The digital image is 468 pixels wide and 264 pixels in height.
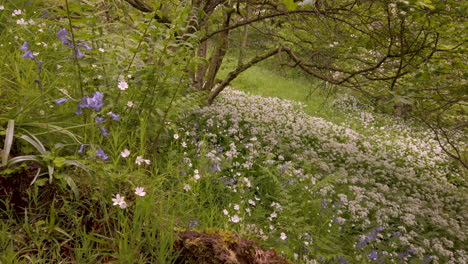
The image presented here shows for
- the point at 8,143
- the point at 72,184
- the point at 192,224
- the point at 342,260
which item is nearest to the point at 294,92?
the point at 342,260

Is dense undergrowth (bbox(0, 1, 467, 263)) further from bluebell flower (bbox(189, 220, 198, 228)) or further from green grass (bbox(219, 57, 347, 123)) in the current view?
green grass (bbox(219, 57, 347, 123))

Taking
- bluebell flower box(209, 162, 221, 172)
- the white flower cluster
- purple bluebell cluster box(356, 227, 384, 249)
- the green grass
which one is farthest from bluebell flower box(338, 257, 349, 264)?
the green grass

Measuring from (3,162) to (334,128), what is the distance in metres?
7.63

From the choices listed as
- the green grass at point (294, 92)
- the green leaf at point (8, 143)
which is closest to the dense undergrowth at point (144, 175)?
the green leaf at point (8, 143)

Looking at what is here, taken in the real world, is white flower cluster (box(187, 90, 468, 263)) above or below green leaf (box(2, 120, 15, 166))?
below

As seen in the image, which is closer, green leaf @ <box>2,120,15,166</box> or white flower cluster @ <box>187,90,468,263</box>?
green leaf @ <box>2,120,15,166</box>

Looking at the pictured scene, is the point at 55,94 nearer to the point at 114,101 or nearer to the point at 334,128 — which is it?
the point at 114,101

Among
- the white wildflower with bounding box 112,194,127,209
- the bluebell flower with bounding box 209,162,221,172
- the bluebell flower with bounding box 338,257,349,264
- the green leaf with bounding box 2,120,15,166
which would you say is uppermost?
the green leaf with bounding box 2,120,15,166

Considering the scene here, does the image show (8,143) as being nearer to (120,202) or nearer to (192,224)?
(120,202)

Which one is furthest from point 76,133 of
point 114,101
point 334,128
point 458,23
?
point 334,128

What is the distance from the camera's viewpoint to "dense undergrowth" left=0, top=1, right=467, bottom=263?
175 centimetres

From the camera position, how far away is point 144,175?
2143mm

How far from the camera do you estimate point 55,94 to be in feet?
8.62

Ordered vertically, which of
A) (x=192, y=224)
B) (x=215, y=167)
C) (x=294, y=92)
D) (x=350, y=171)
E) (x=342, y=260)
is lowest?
(x=294, y=92)
